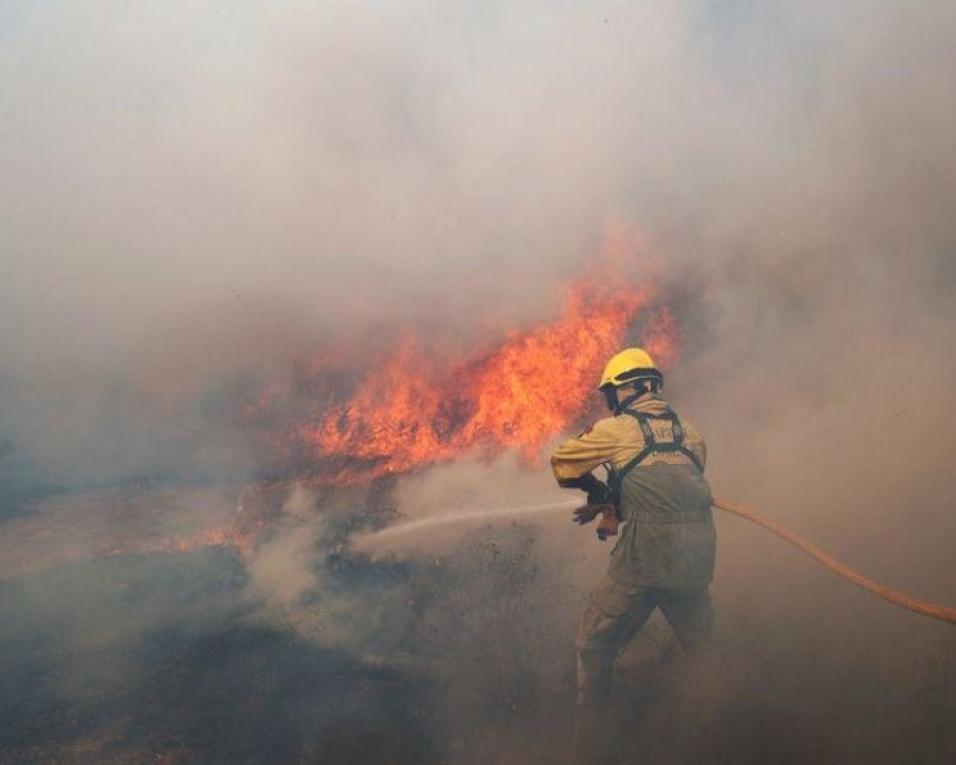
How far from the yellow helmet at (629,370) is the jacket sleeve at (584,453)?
0.45m

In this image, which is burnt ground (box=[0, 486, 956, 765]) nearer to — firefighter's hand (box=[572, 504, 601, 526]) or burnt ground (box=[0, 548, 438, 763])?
burnt ground (box=[0, 548, 438, 763])

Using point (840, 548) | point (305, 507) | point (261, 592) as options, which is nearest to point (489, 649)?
point (261, 592)

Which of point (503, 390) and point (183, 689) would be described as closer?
point (183, 689)

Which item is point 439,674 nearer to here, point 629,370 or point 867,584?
point 629,370

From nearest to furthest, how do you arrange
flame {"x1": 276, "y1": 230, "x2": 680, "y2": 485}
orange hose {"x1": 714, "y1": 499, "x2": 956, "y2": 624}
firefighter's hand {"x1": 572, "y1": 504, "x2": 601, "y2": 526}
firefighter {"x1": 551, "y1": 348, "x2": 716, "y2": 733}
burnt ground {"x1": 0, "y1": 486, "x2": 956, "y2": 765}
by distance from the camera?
orange hose {"x1": 714, "y1": 499, "x2": 956, "y2": 624}, firefighter {"x1": 551, "y1": 348, "x2": 716, "y2": 733}, firefighter's hand {"x1": 572, "y1": 504, "x2": 601, "y2": 526}, burnt ground {"x1": 0, "y1": 486, "x2": 956, "y2": 765}, flame {"x1": 276, "y1": 230, "x2": 680, "y2": 485}

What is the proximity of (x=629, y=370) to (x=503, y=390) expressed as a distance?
4.20 meters

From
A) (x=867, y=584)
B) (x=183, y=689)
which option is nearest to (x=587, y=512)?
(x=867, y=584)

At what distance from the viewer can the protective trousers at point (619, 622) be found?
169 inches

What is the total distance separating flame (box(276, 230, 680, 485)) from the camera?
8539 millimetres

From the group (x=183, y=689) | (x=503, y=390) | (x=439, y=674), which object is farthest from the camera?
(x=503, y=390)

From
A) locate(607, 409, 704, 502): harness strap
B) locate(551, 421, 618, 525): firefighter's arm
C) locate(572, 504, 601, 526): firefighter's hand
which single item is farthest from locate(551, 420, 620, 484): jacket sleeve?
locate(572, 504, 601, 526): firefighter's hand

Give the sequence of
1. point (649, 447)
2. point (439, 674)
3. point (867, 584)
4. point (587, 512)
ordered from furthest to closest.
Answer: point (439, 674) → point (587, 512) → point (649, 447) → point (867, 584)

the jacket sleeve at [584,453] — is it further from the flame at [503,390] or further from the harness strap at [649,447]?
the flame at [503,390]

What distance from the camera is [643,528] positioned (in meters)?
4.27
